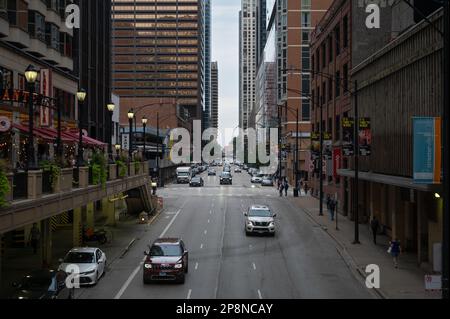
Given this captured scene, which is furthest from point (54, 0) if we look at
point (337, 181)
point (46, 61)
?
point (337, 181)

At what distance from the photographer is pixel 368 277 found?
24312mm

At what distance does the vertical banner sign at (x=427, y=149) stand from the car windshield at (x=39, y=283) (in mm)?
12619

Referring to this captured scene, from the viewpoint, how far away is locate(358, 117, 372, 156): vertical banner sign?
3278 centimetres

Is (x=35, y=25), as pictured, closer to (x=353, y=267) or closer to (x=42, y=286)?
(x=42, y=286)

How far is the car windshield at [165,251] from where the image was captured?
80.5 ft

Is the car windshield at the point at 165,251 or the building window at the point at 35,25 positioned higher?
the building window at the point at 35,25

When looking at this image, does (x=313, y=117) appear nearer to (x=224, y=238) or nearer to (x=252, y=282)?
(x=224, y=238)

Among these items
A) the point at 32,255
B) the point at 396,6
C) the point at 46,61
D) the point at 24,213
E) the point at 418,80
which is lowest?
the point at 32,255

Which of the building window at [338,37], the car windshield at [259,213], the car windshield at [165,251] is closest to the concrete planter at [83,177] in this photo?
the car windshield at [165,251]

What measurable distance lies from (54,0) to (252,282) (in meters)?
28.4

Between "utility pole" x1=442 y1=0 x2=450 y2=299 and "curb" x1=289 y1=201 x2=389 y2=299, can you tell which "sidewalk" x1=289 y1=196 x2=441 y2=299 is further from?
"utility pole" x1=442 y1=0 x2=450 y2=299

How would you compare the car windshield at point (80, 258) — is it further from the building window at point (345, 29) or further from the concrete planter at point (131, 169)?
the building window at point (345, 29)

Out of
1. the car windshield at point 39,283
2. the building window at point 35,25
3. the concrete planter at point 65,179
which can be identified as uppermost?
the building window at point 35,25

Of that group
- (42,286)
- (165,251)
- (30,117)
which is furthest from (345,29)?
(42,286)
